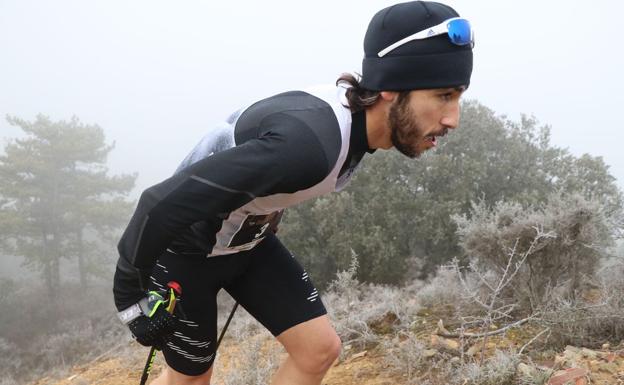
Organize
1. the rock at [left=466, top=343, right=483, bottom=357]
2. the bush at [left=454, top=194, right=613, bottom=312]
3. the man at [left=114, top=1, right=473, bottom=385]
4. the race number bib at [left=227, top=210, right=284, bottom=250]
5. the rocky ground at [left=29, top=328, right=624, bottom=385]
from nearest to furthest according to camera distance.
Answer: the man at [left=114, top=1, right=473, bottom=385], the race number bib at [left=227, top=210, right=284, bottom=250], the rocky ground at [left=29, top=328, right=624, bottom=385], the rock at [left=466, top=343, right=483, bottom=357], the bush at [left=454, top=194, right=613, bottom=312]

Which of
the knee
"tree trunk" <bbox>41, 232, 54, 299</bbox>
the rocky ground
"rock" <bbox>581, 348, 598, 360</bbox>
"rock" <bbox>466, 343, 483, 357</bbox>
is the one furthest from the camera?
"tree trunk" <bbox>41, 232, 54, 299</bbox>

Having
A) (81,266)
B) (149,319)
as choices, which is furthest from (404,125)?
(81,266)

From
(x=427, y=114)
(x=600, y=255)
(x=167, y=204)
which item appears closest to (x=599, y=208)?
(x=600, y=255)

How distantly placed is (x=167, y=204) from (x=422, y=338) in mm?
3002

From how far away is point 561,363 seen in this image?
2.99 meters

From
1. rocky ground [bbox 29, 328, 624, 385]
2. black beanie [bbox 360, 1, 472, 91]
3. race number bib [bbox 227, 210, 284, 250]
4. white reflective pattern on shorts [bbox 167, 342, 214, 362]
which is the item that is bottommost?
rocky ground [bbox 29, 328, 624, 385]

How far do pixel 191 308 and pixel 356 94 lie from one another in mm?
1085

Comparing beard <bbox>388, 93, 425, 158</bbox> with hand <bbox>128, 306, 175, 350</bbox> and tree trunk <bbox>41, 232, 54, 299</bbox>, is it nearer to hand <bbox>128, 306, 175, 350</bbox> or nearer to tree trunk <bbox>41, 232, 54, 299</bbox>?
hand <bbox>128, 306, 175, 350</bbox>

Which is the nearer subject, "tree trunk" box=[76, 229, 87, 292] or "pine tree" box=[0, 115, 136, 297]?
"pine tree" box=[0, 115, 136, 297]

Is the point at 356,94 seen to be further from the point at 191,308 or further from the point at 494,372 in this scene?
the point at 494,372

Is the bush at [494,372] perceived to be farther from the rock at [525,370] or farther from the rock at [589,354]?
the rock at [589,354]

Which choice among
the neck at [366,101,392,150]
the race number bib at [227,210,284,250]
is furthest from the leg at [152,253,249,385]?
the neck at [366,101,392,150]

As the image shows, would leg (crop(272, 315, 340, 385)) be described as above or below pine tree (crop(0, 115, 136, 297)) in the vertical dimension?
above

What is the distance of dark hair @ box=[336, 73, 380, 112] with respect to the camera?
5.55ft
